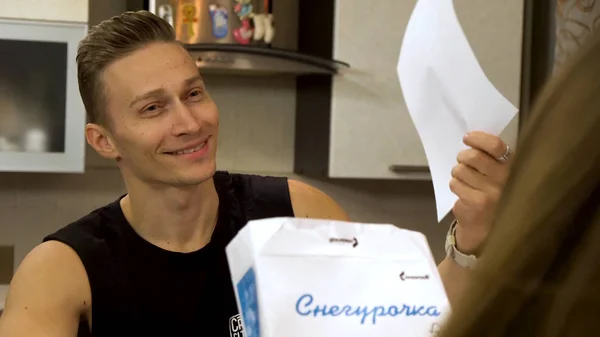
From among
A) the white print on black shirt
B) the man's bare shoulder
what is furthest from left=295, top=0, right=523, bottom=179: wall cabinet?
the white print on black shirt

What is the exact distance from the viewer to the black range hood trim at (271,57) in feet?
5.95

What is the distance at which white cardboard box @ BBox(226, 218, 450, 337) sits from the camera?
498 mm

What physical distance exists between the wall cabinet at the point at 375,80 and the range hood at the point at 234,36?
9 centimetres

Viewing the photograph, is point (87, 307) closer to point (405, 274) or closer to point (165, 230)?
point (165, 230)

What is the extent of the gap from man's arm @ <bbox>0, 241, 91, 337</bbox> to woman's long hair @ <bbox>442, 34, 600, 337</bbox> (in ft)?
3.03

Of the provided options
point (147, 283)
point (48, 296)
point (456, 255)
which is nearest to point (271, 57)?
point (147, 283)

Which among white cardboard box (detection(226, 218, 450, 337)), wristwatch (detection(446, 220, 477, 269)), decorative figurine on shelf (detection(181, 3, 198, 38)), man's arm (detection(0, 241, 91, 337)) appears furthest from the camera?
decorative figurine on shelf (detection(181, 3, 198, 38))

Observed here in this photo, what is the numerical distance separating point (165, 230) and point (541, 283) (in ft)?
3.43

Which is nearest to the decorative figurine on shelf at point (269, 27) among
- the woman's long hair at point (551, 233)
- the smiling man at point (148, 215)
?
the smiling man at point (148, 215)

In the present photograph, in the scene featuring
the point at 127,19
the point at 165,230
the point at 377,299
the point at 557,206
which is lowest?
the point at 165,230

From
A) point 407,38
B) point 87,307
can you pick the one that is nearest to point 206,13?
point 87,307

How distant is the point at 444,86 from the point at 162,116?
0.63 m

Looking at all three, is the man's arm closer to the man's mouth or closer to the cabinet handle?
the man's mouth

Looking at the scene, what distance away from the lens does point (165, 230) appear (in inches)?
49.1
